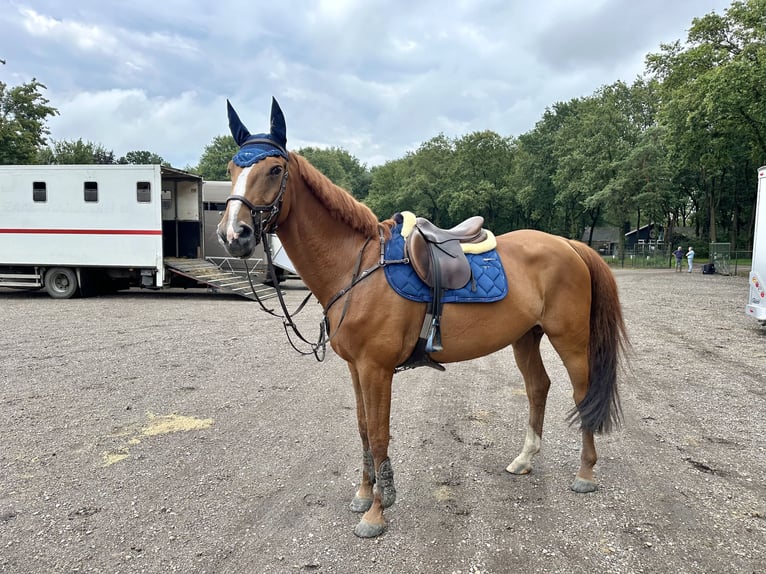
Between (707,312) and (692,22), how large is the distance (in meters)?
20.1

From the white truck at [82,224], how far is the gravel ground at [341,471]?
242 inches

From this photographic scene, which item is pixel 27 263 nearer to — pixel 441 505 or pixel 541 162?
pixel 441 505

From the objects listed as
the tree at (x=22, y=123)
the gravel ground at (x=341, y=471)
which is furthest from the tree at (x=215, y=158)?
the gravel ground at (x=341, y=471)

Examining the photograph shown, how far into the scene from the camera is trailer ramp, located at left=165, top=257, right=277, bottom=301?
12.1m

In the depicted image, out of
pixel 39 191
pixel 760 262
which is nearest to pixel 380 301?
pixel 760 262

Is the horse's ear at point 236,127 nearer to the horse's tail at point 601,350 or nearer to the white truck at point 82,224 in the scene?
the horse's tail at point 601,350

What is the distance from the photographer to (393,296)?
2623 mm

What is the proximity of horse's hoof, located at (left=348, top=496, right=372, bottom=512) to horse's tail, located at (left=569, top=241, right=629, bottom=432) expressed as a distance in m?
1.55

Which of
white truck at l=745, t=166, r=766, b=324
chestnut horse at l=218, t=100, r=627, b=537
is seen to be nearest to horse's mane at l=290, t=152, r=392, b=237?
chestnut horse at l=218, t=100, r=627, b=537

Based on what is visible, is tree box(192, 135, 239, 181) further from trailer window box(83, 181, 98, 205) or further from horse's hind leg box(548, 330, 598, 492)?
horse's hind leg box(548, 330, 598, 492)

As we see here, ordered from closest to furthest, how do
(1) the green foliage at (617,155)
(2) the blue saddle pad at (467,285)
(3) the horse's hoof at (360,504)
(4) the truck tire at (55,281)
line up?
(2) the blue saddle pad at (467,285) < (3) the horse's hoof at (360,504) < (4) the truck tire at (55,281) < (1) the green foliage at (617,155)

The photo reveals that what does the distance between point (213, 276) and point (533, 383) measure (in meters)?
11.0

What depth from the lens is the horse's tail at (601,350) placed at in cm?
308

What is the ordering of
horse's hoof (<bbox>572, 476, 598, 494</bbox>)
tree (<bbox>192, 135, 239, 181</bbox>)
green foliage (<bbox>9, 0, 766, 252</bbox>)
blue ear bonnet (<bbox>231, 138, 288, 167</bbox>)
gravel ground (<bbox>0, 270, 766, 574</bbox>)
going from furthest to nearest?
tree (<bbox>192, 135, 239, 181</bbox>) < green foliage (<bbox>9, 0, 766, 252</bbox>) < horse's hoof (<bbox>572, 476, 598, 494</bbox>) < gravel ground (<bbox>0, 270, 766, 574</bbox>) < blue ear bonnet (<bbox>231, 138, 288, 167</bbox>)
